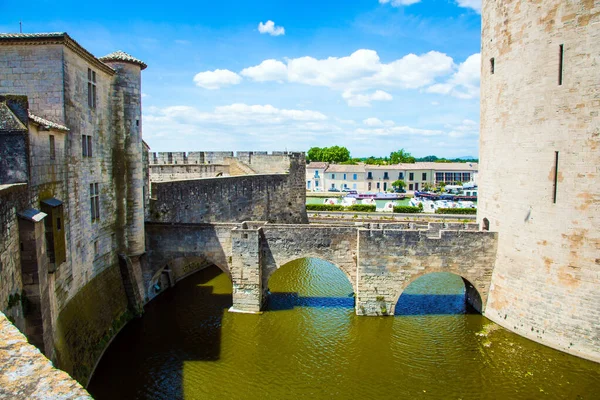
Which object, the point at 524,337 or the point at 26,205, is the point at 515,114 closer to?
the point at 524,337

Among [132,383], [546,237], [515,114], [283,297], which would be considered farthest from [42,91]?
[546,237]

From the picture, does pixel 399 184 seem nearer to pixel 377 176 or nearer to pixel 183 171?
pixel 377 176

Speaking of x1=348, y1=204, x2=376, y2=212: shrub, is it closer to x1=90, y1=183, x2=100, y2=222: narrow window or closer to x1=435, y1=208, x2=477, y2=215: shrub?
x1=435, y1=208, x2=477, y2=215: shrub

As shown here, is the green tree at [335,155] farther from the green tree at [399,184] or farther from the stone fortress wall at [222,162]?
the stone fortress wall at [222,162]

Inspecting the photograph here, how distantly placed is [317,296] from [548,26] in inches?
519

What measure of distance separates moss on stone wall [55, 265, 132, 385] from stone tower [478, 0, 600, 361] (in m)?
13.7

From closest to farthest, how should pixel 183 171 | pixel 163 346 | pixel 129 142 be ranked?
pixel 163 346, pixel 129 142, pixel 183 171

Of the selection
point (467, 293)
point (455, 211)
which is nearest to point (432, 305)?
point (467, 293)

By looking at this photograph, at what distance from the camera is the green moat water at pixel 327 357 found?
1200cm

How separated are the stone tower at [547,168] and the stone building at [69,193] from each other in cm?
1360

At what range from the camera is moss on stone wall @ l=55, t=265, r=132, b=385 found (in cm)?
1117

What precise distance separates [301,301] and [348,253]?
126 inches

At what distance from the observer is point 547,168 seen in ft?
45.7

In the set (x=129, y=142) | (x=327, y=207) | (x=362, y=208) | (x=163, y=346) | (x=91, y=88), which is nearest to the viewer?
(x=91, y=88)
